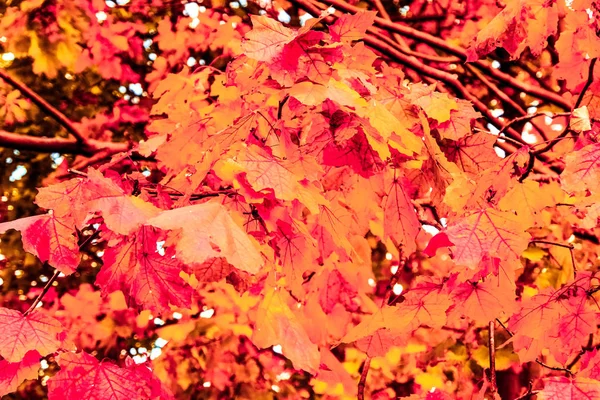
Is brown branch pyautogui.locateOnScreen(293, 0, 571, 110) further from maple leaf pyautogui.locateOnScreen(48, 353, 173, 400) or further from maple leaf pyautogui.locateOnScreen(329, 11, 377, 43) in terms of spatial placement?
maple leaf pyautogui.locateOnScreen(48, 353, 173, 400)

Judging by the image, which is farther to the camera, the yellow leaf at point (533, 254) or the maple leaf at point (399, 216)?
the yellow leaf at point (533, 254)

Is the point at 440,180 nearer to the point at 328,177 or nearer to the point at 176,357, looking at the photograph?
the point at 328,177

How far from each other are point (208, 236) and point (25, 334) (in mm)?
704

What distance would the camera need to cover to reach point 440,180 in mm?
1833

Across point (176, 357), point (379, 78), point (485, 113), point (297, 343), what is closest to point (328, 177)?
point (379, 78)

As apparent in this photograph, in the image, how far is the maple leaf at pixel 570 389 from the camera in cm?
145

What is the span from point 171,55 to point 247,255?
12.8ft

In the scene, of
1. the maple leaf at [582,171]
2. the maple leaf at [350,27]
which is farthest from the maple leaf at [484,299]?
the maple leaf at [350,27]

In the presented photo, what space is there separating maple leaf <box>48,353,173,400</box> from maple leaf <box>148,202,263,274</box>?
25.3 inches

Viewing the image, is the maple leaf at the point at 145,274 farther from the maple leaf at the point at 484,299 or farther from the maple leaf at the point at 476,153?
the maple leaf at the point at 476,153

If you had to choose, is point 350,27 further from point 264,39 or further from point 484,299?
point 484,299

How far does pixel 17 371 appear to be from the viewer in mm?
1639

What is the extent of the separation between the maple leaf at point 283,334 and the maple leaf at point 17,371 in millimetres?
630

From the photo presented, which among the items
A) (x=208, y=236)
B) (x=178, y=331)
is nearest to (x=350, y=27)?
(x=208, y=236)
